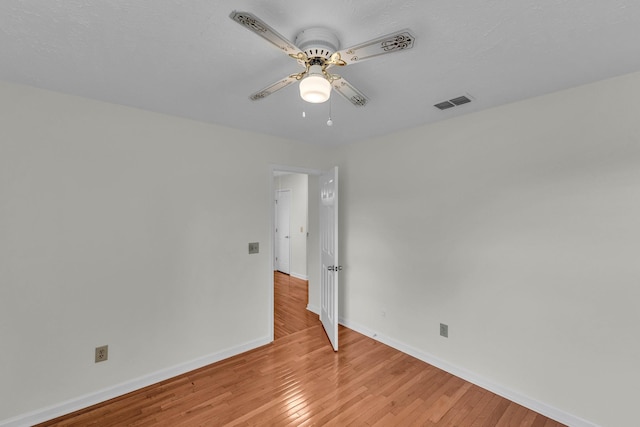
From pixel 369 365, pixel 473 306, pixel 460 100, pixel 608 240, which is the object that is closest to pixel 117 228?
pixel 369 365

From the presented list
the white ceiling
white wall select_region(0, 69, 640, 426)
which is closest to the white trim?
white wall select_region(0, 69, 640, 426)

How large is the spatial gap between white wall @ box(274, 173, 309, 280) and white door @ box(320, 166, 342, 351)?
2427 millimetres

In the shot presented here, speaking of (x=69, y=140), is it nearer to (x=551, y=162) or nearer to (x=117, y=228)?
(x=117, y=228)

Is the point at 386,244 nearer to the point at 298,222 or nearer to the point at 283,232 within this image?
the point at 298,222

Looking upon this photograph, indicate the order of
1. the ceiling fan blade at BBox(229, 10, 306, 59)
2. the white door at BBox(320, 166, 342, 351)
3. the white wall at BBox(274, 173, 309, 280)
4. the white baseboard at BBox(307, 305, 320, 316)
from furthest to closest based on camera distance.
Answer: the white wall at BBox(274, 173, 309, 280) → the white baseboard at BBox(307, 305, 320, 316) → the white door at BBox(320, 166, 342, 351) → the ceiling fan blade at BBox(229, 10, 306, 59)

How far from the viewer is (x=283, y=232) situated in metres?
6.90

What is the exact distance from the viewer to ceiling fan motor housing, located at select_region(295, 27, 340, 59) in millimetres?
1369

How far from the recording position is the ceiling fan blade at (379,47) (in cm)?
111

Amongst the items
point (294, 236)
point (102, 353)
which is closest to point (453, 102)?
point (102, 353)

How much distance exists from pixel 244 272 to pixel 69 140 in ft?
6.12

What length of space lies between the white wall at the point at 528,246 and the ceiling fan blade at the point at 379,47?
1.67 metres

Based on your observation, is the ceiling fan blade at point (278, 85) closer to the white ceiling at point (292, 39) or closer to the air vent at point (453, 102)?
the white ceiling at point (292, 39)

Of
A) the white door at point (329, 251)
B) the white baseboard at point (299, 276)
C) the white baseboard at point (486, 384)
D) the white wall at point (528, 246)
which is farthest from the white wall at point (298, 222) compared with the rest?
the white wall at point (528, 246)

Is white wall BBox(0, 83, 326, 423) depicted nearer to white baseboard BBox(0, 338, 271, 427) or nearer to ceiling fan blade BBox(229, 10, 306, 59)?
white baseboard BBox(0, 338, 271, 427)
